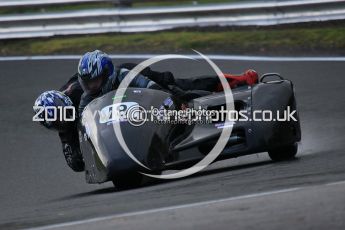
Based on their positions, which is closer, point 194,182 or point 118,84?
point 194,182

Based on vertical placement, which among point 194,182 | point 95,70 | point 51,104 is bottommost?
point 194,182

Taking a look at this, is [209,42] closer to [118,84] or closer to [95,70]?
[118,84]

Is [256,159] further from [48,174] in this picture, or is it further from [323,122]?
[48,174]

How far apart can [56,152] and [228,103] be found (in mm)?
2804

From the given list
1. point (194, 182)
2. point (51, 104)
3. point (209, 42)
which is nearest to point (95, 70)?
point (51, 104)

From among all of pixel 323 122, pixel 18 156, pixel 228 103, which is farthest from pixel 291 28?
pixel 228 103

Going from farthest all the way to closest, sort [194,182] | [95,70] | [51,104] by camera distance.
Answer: [51,104] → [95,70] → [194,182]

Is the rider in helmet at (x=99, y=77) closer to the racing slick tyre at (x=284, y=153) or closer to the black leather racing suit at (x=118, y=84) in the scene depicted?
the black leather racing suit at (x=118, y=84)

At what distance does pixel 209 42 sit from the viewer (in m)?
14.4

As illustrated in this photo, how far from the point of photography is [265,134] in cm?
797

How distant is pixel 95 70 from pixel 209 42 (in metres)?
6.19

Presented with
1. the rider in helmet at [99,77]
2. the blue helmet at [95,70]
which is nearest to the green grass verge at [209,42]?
the rider in helmet at [99,77]

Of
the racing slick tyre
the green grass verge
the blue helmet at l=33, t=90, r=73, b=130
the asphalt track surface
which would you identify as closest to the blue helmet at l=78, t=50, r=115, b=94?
the blue helmet at l=33, t=90, r=73, b=130

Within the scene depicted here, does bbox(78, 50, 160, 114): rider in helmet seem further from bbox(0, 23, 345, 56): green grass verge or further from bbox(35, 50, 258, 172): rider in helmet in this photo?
bbox(0, 23, 345, 56): green grass verge
